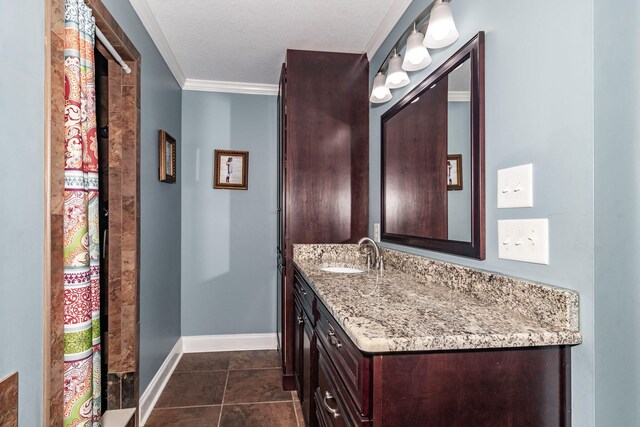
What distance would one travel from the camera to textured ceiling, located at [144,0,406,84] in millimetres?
2051

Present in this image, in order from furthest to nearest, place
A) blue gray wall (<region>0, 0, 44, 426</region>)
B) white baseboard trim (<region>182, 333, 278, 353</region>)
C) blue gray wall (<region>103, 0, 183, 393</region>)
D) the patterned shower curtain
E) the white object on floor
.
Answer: white baseboard trim (<region>182, 333, 278, 353</region>) < blue gray wall (<region>103, 0, 183, 393</region>) < the white object on floor < the patterned shower curtain < blue gray wall (<region>0, 0, 44, 426</region>)

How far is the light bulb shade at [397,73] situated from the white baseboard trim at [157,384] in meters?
2.31

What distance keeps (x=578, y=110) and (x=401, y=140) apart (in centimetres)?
115

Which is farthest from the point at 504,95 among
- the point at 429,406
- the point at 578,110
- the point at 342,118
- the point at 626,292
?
the point at 342,118

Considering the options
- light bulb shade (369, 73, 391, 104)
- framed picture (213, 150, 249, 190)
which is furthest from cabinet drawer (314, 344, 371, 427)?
framed picture (213, 150, 249, 190)

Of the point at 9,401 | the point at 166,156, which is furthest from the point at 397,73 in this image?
the point at 9,401

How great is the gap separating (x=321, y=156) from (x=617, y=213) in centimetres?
189

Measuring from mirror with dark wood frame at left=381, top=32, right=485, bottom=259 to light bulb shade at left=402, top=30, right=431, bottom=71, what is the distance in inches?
3.0

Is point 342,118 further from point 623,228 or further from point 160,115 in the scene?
point 623,228

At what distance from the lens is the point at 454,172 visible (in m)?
1.50

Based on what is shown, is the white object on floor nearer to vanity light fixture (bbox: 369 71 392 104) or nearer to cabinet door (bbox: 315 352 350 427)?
cabinet door (bbox: 315 352 350 427)

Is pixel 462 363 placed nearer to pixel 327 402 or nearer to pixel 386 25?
pixel 327 402

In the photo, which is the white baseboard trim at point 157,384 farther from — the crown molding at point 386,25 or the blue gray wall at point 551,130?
the crown molding at point 386,25

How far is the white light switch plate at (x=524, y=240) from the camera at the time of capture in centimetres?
104
